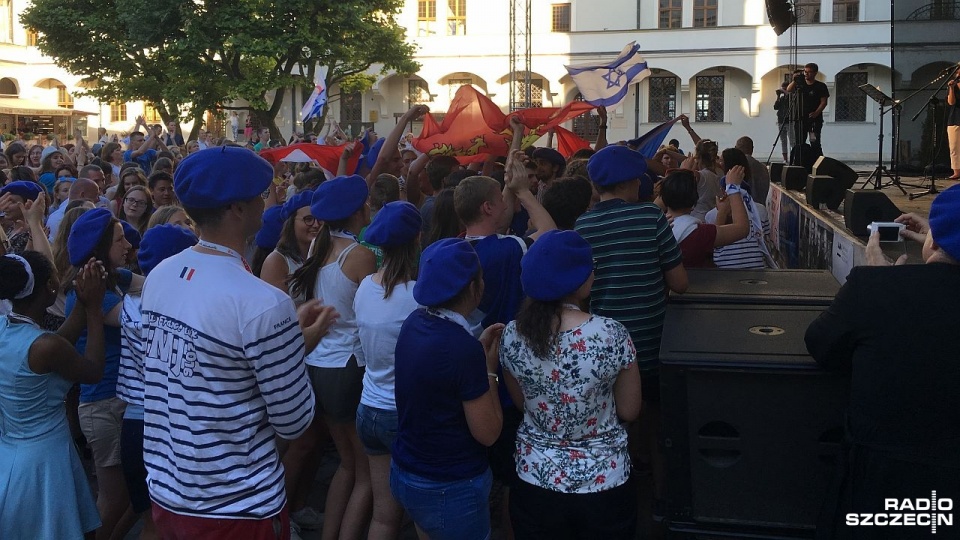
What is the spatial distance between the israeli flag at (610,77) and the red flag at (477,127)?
1.41 m

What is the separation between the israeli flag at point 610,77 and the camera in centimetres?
1038

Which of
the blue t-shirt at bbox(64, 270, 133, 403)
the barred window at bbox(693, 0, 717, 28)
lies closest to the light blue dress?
the blue t-shirt at bbox(64, 270, 133, 403)

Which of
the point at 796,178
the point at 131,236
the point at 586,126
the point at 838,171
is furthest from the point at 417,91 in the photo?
the point at 131,236

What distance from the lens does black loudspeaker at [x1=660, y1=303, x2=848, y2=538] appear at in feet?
10.6

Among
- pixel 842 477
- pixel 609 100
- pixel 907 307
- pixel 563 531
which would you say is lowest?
pixel 563 531

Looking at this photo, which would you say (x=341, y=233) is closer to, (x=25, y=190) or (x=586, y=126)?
(x=25, y=190)

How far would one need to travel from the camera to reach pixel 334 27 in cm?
3031

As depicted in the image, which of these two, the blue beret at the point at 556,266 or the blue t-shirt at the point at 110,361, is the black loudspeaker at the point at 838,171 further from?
the blue t-shirt at the point at 110,361

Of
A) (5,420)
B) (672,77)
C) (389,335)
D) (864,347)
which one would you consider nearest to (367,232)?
→ (389,335)

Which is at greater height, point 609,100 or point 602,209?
point 609,100

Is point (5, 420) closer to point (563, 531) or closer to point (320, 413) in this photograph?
point (320, 413)

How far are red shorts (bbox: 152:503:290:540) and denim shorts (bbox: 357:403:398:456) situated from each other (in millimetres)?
1079

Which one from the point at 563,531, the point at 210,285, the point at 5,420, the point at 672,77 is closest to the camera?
the point at 210,285

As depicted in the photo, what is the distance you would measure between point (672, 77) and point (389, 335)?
39.9 m
